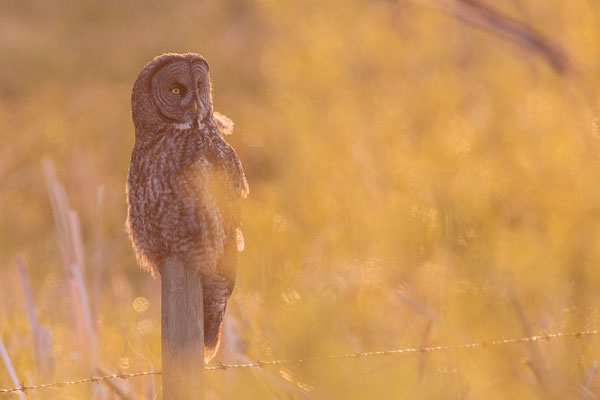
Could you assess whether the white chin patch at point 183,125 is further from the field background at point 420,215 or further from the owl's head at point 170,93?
the field background at point 420,215

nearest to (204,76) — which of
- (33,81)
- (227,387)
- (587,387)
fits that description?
(227,387)

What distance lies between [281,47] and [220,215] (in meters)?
1.21

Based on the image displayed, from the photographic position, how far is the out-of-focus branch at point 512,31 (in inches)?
63.2

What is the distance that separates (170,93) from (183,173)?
24 centimetres

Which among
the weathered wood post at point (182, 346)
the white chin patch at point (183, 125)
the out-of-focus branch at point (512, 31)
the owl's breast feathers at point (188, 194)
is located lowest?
the weathered wood post at point (182, 346)

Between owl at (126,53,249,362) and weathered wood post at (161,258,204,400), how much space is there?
158 millimetres

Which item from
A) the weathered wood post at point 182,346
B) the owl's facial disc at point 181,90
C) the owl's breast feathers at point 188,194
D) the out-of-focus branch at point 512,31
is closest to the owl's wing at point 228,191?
the owl's breast feathers at point 188,194

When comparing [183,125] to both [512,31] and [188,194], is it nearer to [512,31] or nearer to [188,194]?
[188,194]

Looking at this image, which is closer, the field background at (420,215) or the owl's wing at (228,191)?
the field background at (420,215)

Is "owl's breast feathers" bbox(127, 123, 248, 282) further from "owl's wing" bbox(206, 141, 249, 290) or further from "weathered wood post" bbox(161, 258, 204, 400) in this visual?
"weathered wood post" bbox(161, 258, 204, 400)

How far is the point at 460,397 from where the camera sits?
1585mm

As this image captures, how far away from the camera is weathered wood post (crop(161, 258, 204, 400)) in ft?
5.56

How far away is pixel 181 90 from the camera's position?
2014mm

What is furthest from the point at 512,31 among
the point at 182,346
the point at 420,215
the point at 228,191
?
the point at 182,346
